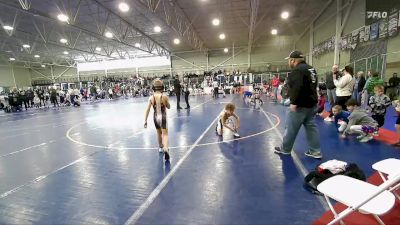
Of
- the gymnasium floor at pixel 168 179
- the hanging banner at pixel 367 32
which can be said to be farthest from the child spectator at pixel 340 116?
the hanging banner at pixel 367 32

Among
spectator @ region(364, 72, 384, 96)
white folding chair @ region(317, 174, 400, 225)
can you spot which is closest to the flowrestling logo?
spectator @ region(364, 72, 384, 96)

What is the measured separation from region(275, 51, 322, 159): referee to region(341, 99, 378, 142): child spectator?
169 cm

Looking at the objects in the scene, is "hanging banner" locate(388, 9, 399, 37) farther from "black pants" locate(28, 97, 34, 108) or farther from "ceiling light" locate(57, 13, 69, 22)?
"black pants" locate(28, 97, 34, 108)

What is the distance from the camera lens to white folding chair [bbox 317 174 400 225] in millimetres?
1954

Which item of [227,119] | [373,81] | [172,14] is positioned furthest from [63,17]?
[373,81]

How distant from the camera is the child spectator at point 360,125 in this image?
530 centimetres

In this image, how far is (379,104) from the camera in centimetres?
566

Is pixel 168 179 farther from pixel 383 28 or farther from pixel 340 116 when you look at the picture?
pixel 383 28

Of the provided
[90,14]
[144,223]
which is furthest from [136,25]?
[144,223]

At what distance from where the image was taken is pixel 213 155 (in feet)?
16.0

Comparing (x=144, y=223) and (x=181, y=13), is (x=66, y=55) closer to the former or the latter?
(x=181, y=13)

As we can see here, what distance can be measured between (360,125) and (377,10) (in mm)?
10862

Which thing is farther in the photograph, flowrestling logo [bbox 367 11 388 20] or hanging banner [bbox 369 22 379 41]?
flowrestling logo [bbox 367 11 388 20]

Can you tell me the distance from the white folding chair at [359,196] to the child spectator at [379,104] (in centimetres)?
419
